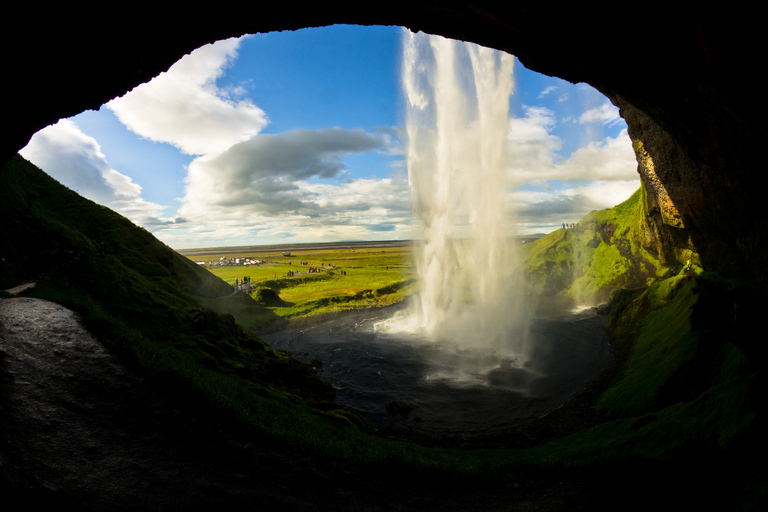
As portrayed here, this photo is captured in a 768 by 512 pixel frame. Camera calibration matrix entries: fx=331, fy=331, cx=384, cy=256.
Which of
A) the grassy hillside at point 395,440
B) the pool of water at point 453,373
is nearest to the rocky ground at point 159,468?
the grassy hillside at point 395,440

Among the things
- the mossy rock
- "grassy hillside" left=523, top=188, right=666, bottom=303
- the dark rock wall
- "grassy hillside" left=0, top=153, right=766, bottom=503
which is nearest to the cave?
the dark rock wall

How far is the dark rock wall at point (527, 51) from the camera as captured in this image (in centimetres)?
739

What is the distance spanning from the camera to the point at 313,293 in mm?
60719

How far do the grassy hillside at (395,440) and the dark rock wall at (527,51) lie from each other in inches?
256

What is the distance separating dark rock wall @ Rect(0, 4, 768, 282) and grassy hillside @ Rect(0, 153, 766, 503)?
21.4 ft

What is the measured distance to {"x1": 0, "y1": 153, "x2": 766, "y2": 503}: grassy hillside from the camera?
10516 mm

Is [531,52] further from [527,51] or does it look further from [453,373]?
[453,373]

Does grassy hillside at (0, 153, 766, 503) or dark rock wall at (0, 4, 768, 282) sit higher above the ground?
dark rock wall at (0, 4, 768, 282)

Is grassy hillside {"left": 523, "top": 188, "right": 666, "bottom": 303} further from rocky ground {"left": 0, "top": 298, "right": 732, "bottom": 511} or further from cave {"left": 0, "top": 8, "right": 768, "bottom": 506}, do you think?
rocky ground {"left": 0, "top": 298, "right": 732, "bottom": 511}

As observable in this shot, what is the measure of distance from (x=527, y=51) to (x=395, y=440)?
56.8ft

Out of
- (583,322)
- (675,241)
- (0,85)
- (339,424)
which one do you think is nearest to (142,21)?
(0,85)

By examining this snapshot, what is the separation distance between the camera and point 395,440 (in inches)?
615

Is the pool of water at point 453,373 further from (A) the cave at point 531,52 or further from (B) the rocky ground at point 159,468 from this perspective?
(A) the cave at point 531,52

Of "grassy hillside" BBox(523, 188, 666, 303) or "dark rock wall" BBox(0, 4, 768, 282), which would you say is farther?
"grassy hillside" BBox(523, 188, 666, 303)
